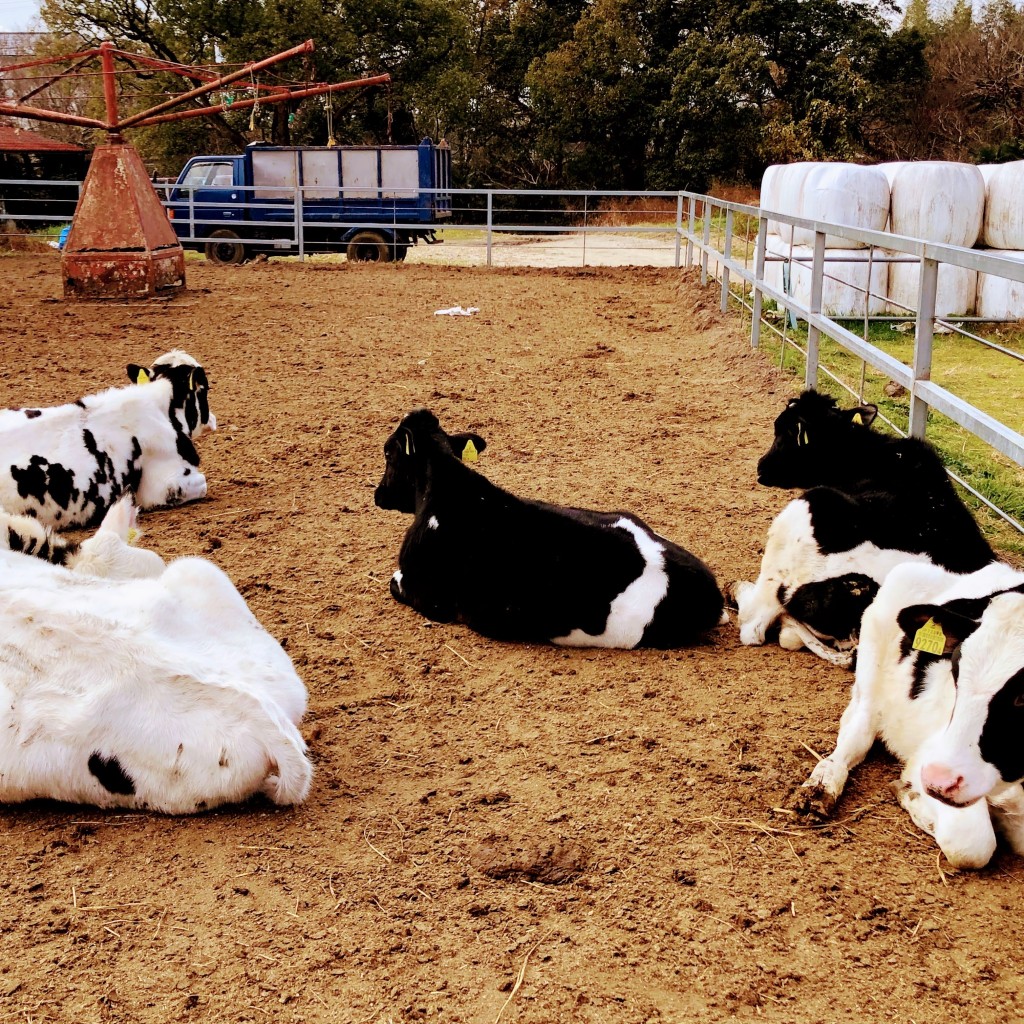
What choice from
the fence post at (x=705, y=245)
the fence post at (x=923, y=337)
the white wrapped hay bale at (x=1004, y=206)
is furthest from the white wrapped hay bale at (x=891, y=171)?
the fence post at (x=923, y=337)

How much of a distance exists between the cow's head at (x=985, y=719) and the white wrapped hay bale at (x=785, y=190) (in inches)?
481

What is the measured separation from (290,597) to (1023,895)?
3303 millimetres

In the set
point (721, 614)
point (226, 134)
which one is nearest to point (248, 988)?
point (721, 614)

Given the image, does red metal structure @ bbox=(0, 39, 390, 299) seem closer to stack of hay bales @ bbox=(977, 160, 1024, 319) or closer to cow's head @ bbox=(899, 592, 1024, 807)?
stack of hay bales @ bbox=(977, 160, 1024, 319)

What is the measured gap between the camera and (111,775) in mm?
3105

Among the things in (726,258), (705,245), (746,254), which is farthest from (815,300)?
(705,245)

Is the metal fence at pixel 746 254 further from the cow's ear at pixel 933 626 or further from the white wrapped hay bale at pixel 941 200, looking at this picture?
the cow's ear at pixel 933 626

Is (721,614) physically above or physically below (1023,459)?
below

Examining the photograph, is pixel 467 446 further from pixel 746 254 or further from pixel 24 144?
pixel 24 144

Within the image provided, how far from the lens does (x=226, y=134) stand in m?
33.7

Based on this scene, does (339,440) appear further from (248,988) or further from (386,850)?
(248,988)

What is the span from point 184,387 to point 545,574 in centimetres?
353

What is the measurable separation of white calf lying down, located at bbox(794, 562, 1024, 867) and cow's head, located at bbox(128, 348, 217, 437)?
478 centimetres

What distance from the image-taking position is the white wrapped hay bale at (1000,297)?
1302cm
